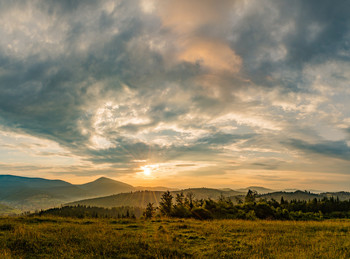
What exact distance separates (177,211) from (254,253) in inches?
1044

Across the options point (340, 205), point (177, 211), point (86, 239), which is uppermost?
point (86, 239)

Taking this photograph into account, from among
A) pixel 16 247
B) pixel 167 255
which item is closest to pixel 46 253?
pixel 16 247

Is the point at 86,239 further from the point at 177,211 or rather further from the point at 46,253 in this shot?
the point at 177,211

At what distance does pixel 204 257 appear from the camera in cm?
1163

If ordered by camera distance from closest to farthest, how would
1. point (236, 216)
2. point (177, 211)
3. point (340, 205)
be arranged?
point (236, 216), point (177, 211), point (340, 205)

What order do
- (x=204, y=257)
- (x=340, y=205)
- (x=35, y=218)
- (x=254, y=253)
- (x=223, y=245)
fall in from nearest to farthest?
(x=204, y=257) → (x=254, y=253) → (x=223, y=245) → (x=35, y=218) → (x=340, y=205)

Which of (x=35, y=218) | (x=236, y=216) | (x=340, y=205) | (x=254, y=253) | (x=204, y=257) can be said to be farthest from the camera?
(x=340, y=205)

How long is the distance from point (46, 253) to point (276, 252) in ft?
46.4

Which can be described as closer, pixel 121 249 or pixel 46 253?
pixel 46 253

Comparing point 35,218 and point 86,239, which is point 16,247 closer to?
point 86,239

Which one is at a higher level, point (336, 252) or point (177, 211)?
point (336, 252)

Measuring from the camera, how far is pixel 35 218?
24.4m

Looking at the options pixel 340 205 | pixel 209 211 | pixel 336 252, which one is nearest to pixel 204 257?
pixel 336 252

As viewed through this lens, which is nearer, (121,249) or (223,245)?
(121,249)
